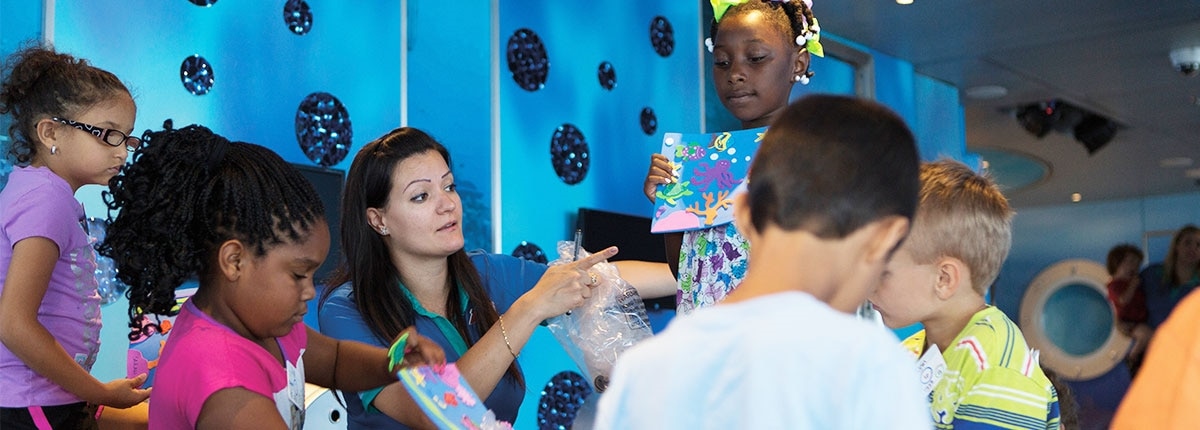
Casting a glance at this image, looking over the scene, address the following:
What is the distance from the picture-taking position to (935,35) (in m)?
5.55

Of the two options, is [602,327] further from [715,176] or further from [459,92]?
[459,92]

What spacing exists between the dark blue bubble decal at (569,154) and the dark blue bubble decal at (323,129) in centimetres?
89

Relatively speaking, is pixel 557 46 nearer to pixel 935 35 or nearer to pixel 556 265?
pixel 556 265

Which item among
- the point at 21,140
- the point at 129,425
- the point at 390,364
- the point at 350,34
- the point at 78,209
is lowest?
the point at 129,425

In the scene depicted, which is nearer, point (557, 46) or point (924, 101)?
point (557, 46)

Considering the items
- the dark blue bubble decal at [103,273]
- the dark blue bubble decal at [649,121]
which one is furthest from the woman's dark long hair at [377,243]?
the dark blue bubble decal at [649,121]

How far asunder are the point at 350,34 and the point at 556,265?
157cm

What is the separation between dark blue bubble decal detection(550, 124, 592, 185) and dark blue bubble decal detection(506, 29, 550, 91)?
0.20m

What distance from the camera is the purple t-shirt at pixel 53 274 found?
87.3 inches

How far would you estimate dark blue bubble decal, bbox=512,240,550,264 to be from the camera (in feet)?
12.6

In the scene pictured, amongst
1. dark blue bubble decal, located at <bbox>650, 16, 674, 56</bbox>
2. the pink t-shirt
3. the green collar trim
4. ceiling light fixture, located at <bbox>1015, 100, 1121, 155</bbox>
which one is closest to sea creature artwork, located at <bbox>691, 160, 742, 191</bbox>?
the green collar trim

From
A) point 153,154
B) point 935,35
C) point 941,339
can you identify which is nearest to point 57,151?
point 153,154

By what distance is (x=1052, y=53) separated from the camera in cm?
598

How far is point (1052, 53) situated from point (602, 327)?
4688 mm
